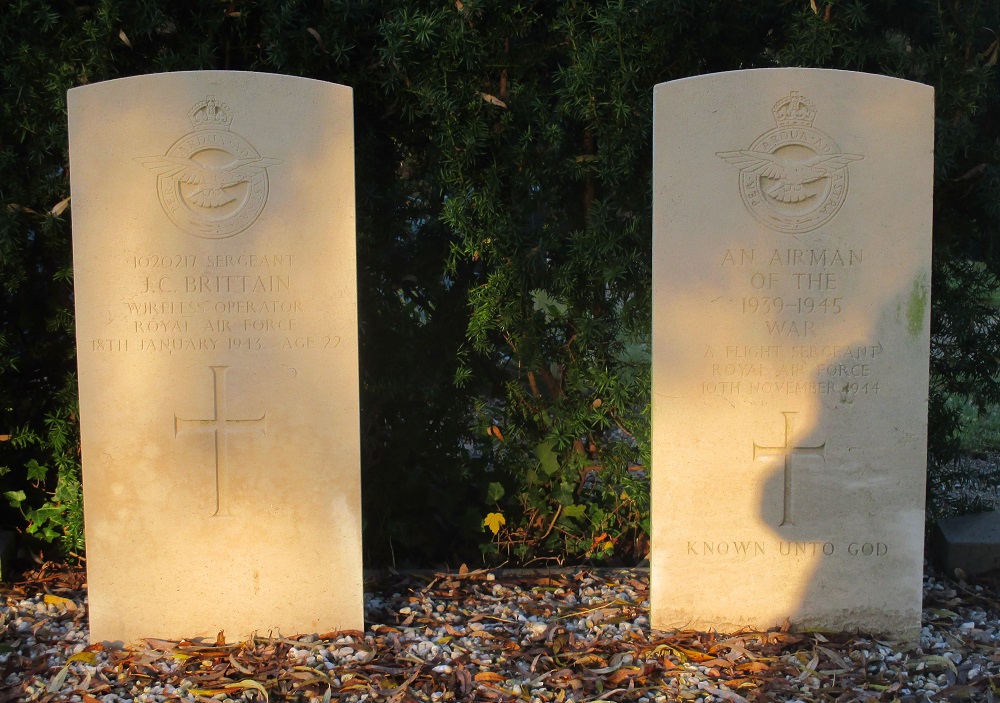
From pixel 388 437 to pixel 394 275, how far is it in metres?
0.72

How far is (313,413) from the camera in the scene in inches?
143

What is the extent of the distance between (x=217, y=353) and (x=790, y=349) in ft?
6.52

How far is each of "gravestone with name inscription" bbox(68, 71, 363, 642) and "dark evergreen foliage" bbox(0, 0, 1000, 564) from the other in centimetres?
61

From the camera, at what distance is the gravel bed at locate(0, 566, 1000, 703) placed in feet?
10.9

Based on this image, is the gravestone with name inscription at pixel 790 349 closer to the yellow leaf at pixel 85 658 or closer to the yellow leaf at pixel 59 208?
the yellow leaf at pixel 85 658

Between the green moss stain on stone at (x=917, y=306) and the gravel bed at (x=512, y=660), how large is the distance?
111 centimetres

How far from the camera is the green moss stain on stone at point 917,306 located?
11.5 feet

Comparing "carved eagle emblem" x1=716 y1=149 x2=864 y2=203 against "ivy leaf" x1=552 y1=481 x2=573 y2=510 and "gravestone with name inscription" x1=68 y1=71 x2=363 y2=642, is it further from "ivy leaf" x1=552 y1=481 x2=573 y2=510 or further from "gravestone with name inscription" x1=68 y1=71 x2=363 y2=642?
"ivy leaf" x1=552 y1=481 x2=573 y2=510

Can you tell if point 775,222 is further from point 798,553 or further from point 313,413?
point 313,413

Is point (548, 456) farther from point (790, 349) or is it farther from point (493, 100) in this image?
point (493, 100)

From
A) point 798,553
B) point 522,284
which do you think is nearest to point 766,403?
point 798,553

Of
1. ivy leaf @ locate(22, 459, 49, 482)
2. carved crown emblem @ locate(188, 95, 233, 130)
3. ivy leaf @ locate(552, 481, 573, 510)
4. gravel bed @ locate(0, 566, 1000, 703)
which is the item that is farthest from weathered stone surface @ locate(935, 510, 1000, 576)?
ivy leaf @ locate(22, 459, 49, 482)

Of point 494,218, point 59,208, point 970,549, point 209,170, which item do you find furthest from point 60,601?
point 970,549

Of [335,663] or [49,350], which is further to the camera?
[49,350]
